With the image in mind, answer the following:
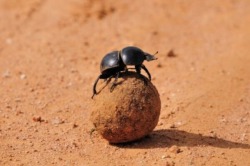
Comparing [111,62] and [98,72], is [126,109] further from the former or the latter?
[98,72]

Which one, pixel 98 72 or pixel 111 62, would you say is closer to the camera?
pixel 111 62

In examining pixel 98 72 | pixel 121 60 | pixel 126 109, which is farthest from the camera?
pixel 98 72

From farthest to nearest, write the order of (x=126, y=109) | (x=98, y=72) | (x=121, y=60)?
(x=98, y=72) < (x=121, y=60) < (x=126, y=109)

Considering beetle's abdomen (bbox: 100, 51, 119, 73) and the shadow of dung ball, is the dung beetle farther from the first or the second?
the shadow of dung ball

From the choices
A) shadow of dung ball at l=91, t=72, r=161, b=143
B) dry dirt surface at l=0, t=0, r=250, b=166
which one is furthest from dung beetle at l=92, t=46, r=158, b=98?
dry dirt surface at l=0, t=0, r=250, b=166

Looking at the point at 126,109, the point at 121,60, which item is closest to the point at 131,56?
the point at 121,60

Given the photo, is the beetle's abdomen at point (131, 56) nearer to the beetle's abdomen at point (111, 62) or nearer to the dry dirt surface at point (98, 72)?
the beetle's abdomen at point (111, 62)

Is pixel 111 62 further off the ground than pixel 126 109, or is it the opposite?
pixel 111 62
